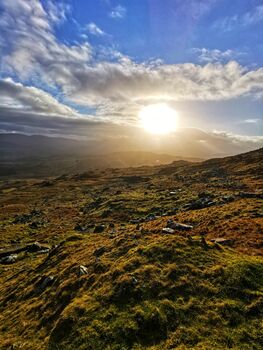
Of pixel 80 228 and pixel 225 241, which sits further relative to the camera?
pixel 80 228

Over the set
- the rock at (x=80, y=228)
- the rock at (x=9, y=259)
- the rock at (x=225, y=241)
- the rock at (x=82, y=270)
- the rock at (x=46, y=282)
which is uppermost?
the rock at (x=225, y=241)

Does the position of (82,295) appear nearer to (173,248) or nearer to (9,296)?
(173,248)

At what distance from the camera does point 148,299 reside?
17.8 meters

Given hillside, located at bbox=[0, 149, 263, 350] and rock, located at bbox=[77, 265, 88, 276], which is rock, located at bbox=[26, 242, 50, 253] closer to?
hillside, located at bbox=[0, 149, 263, 350]

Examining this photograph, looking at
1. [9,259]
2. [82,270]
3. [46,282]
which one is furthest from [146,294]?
[9,259]

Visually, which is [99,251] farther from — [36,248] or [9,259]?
[9,259]

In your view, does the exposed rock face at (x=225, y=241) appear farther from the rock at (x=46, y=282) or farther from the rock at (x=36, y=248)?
the rock at (x=36, y=248)

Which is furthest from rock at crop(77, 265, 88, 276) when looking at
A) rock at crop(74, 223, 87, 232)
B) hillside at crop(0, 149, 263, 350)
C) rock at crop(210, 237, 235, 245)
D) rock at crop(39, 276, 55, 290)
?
rock at crop(74, 223, 87, 232)

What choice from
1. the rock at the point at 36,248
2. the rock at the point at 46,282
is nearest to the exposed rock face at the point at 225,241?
the rock at the point at 46,282

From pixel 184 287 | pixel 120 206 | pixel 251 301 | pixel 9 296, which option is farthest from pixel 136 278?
pixel 120 206

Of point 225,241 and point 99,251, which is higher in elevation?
point 225,241

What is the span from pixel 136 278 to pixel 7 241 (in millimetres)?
40081

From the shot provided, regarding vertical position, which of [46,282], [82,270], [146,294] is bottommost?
[46,282]

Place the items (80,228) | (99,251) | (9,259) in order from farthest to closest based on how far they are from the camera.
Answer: (80,228) < (9,259) < (99,251)
